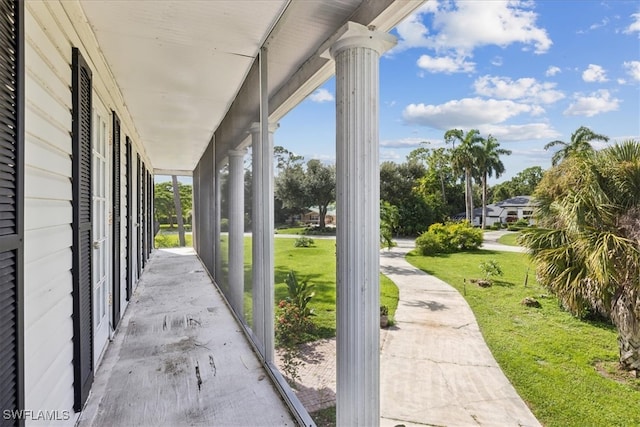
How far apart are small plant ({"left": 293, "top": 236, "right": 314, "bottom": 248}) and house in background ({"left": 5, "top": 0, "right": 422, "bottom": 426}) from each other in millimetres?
352

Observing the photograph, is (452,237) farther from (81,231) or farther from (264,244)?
(81,231)

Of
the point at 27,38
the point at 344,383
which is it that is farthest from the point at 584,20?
the point at 27,38

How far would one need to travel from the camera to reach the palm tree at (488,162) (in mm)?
3070

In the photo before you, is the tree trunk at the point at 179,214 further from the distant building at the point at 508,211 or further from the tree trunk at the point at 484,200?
the tree trunk at the point at 484,200

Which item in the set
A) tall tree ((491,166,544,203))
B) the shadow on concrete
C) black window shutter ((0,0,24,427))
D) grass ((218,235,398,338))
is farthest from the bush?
black window shutter ((0,0,24,427))

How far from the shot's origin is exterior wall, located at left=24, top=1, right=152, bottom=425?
120cm

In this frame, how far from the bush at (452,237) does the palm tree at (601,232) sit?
4.06 ft

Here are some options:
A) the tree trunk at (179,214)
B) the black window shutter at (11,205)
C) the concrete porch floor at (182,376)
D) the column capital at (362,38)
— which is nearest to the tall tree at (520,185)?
the column capital at (362,38)

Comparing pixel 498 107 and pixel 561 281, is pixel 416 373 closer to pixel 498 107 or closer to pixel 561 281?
pixel 561 281

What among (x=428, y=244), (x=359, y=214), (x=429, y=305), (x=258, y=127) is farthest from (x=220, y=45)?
(x=429, y=305)

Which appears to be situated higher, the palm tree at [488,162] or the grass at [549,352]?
the palm tree at [488,162]

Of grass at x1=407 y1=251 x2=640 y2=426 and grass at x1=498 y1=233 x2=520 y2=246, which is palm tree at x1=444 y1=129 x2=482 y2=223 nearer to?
grass at x1=498 y1=233 x2=520 y2=246

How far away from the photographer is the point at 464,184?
3.66 metres

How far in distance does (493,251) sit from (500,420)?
7.19 feet
